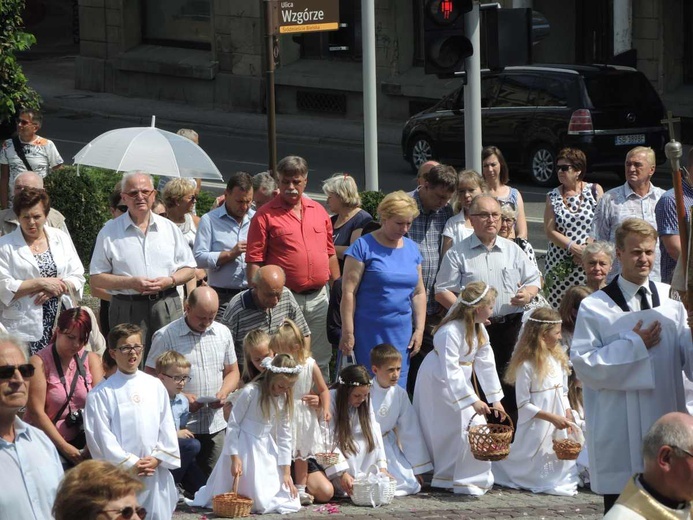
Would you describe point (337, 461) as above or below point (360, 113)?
below

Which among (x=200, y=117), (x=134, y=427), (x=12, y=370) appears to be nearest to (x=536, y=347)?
(x=134, y=427)

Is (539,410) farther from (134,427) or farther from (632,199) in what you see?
(134,427)

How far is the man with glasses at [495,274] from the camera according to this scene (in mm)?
10438

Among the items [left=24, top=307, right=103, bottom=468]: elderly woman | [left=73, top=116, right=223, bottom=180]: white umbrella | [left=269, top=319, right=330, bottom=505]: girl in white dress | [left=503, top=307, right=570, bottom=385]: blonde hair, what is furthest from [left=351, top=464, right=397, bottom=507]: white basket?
[left=73, top=116, right=223, bottom=180]: white umbrella

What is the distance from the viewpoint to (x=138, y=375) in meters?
8.53

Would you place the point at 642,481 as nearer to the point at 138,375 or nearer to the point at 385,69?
the point at 138,375

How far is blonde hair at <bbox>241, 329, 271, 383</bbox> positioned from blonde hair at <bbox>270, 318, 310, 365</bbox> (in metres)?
0.08

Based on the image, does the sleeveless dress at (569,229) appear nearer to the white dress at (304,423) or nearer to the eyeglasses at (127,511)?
the white dress at (304,423)

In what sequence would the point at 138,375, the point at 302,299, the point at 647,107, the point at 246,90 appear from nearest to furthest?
the point at 138,375
the point at 302,299
the point at 647,107
the point at 246,90

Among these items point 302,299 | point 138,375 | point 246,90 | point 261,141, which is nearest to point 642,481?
point 138,375

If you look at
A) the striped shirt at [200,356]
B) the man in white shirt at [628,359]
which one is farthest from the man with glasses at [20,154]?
the man in white shirt at [628,359]

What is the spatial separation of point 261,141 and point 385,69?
331 centimetres

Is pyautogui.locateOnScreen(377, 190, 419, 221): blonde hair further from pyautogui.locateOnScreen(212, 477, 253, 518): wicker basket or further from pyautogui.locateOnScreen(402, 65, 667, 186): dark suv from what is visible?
pyautogui.locateOnScreen(402, 65, 667, 186): dark suv

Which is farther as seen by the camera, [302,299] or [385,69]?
[385,69]
